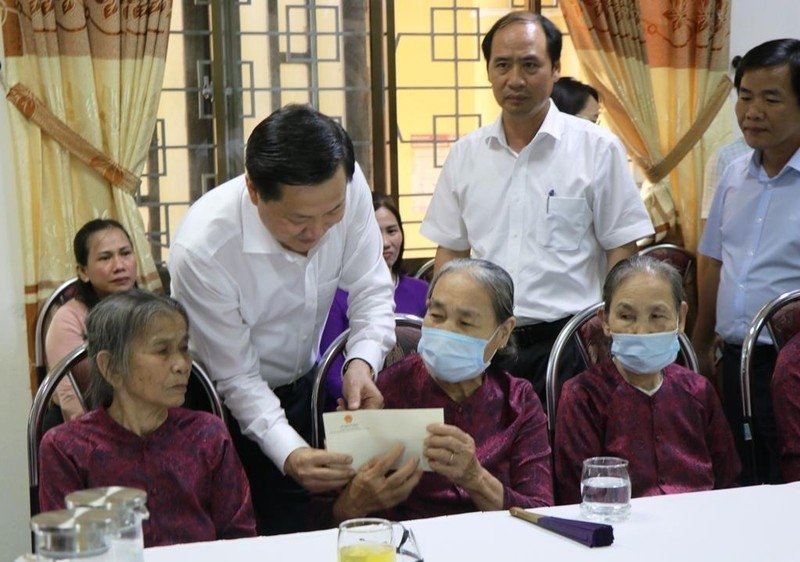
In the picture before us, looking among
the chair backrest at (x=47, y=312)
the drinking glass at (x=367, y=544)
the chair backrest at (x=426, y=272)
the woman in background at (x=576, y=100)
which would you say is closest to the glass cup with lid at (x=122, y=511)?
the drinking glass at (x=367, y=544)

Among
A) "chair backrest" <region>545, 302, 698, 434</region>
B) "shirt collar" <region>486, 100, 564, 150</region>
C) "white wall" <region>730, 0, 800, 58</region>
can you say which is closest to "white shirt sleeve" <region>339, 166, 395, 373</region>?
"chair backrest" <region>545, 302, 698, 434</region>

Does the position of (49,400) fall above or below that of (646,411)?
above

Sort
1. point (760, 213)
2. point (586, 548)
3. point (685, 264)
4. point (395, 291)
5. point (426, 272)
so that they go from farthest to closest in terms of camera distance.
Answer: point (685, 264) < point (426, 272) < point (395, 291) < point (760, 213) < point (586, 548)

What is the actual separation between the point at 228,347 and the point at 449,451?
1.82 ft

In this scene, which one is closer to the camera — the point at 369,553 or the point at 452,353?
the point at 369,553

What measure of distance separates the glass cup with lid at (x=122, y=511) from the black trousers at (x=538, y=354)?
69.2 inches

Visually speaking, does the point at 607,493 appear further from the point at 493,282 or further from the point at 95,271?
the point at 95,271

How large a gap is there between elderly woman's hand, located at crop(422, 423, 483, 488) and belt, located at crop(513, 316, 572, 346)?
107cm

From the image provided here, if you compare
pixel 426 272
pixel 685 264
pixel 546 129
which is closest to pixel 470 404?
pixel 546 129

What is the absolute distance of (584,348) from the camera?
2717 mm

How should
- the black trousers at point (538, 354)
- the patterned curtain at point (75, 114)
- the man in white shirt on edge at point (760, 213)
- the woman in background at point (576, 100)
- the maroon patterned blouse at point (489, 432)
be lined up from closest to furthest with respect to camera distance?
1. the maroon patterned blouse at point (489, 432)
2. the black trousers at point (538, 354)
3. the man in white shirt on edge at point (760, 213)
4. the patterned curtain at point (75, 114)
5. the woman in background at point (576, 100)

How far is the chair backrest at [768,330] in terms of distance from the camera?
102 inches

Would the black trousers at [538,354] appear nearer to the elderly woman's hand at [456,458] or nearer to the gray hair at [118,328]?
the elderly woman's hand at [456,458]

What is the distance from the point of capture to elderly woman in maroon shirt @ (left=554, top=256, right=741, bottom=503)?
2404 mm
